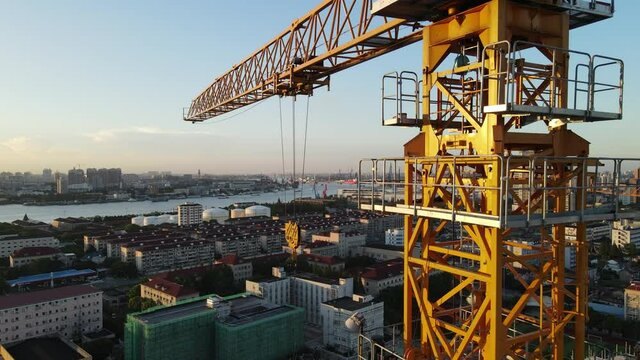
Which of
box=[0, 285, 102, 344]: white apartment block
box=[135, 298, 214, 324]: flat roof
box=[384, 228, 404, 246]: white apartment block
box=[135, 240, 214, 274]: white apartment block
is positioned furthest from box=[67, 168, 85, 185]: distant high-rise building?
box=[135, 298, 214, 324]: flat roof

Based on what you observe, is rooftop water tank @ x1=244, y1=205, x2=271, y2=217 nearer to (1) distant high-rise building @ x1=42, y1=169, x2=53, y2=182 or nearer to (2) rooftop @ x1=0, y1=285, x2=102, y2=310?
(2) rooftop @ x1=0, y1=285, x2=102, y2=310

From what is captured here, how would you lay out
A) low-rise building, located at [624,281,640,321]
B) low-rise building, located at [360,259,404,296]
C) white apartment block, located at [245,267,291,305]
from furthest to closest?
low-rise building, located at [360,259,404,296] < white apartment block, located at [245,267,291,305] < low-rise building, located at [624,281,640,321]

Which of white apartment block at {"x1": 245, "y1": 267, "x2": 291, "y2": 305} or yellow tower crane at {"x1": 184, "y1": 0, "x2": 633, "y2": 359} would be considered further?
white apartment block at {"x1": 245, "y1": 267, "x2": 291, "y2": 305}

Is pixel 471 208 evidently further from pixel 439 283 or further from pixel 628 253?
pixel 628 253

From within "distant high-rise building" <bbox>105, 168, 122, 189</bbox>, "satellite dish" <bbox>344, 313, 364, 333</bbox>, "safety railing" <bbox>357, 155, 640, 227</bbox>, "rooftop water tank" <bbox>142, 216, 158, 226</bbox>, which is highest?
"safety railing" <bbox>357, 155, 640, 227</bbox>

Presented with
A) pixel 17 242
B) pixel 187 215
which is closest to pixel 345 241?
pixel 187 215

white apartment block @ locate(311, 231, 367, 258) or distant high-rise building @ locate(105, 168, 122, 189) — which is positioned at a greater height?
distant high-rise building @ locate(105, 168, 122, 189)

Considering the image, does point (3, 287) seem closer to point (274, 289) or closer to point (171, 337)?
point (171, 337)

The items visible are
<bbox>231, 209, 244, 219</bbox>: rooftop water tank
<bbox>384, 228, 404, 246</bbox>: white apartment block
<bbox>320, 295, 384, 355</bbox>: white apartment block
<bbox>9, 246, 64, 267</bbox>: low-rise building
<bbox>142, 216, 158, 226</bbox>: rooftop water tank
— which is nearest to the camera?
<bbox>320, 295, 384, 355</bbox>: white apartment block
